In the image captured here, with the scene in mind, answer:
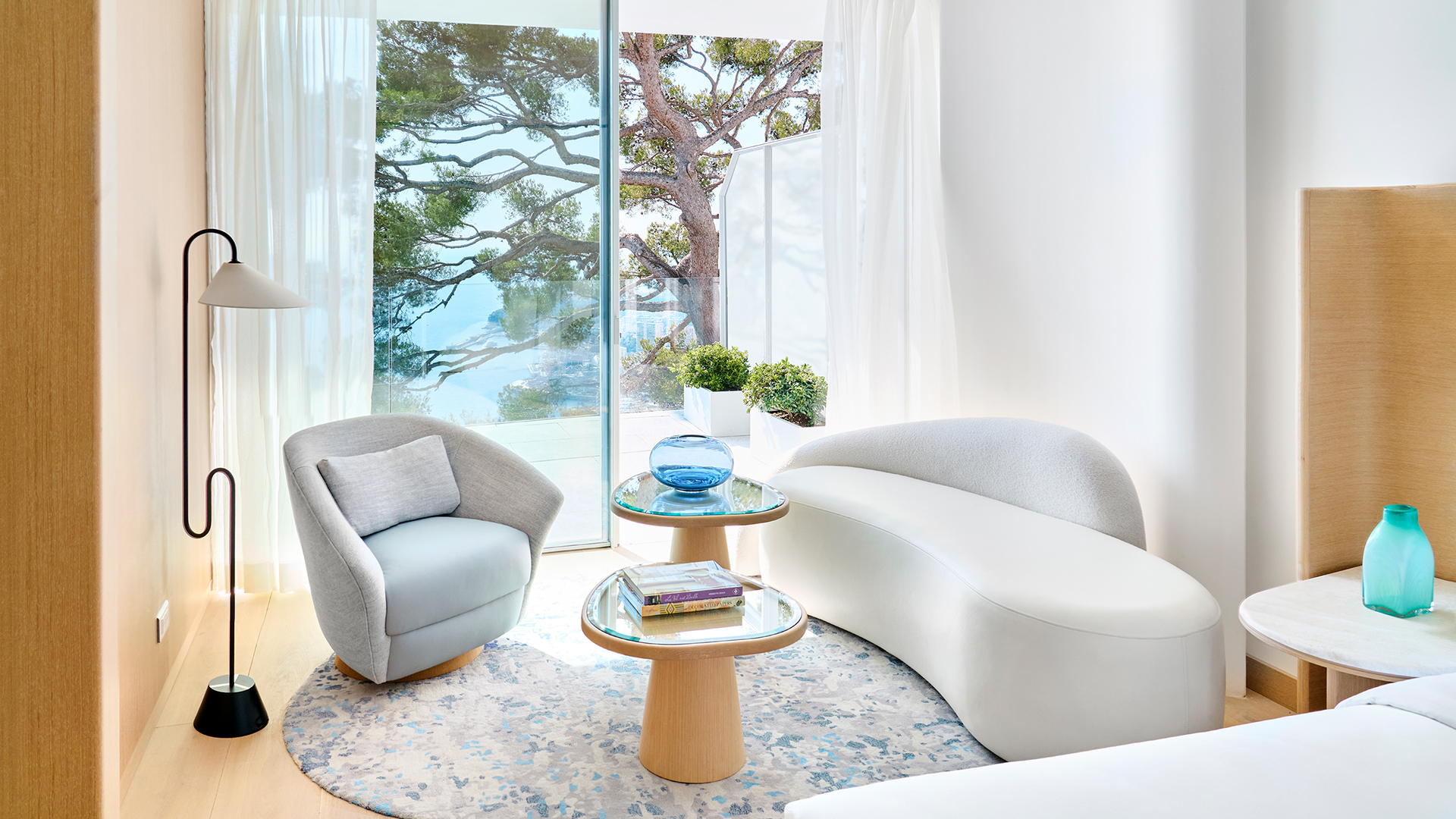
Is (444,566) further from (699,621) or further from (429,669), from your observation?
(699,621)

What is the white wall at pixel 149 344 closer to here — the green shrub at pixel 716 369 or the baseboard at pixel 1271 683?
the baseboard at pixel 1271 683

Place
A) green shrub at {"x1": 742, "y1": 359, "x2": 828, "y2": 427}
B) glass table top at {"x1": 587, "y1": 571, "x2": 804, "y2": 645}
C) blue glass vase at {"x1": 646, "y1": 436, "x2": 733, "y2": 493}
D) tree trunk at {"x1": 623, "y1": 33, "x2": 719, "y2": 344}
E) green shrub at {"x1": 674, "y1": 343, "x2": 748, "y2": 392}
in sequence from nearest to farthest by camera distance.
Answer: glass table top at {"x1": 587, "y1": 571, "x2": 804, "y2": 645} < blue glass vase at {"x1": 646, "y1": 436, "x2": 733, "y2": 493} < green shrub at {"x1": 742, "y1": 359, "x2": 828, "y2": 427} < green shrub at {"x1": 674, "y1": 343, "x2": 748, "y2": 392} < tree trunk at {"x1": 623, "y1": 33, "x2": 719, "y2": 344}

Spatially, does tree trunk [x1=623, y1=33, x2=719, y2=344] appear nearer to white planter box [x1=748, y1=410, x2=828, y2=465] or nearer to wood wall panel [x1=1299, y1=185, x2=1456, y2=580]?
white planter box [x1=748, y1=410, x2=828, y2=465]

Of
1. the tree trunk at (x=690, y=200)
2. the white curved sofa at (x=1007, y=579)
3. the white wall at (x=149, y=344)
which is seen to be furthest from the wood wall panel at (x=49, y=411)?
the tree trunk at (x=690, y=200)

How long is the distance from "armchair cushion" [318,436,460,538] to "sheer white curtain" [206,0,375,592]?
0.76 meters

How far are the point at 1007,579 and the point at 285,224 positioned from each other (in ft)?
10.1

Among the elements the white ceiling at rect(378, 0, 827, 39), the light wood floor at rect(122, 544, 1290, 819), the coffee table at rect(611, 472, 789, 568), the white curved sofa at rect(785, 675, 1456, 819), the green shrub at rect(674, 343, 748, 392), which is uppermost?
the white ceiling at rect(378, 0, 827, 39)

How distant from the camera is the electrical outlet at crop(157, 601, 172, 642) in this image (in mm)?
2768

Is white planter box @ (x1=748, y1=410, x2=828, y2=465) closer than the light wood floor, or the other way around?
the light wood floor

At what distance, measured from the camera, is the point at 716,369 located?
810 cm

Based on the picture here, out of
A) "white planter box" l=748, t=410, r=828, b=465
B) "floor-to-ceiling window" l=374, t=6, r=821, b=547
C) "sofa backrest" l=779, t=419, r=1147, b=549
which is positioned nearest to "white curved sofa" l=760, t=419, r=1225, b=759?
"sofa backrest" l=779, t=419, r=1147, b=549

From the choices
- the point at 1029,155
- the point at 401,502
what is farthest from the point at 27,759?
the point at 1029,155

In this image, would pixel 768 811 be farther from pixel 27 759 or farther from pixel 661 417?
pixel 661 417

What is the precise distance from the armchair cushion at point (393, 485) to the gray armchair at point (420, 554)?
0.04 metres
